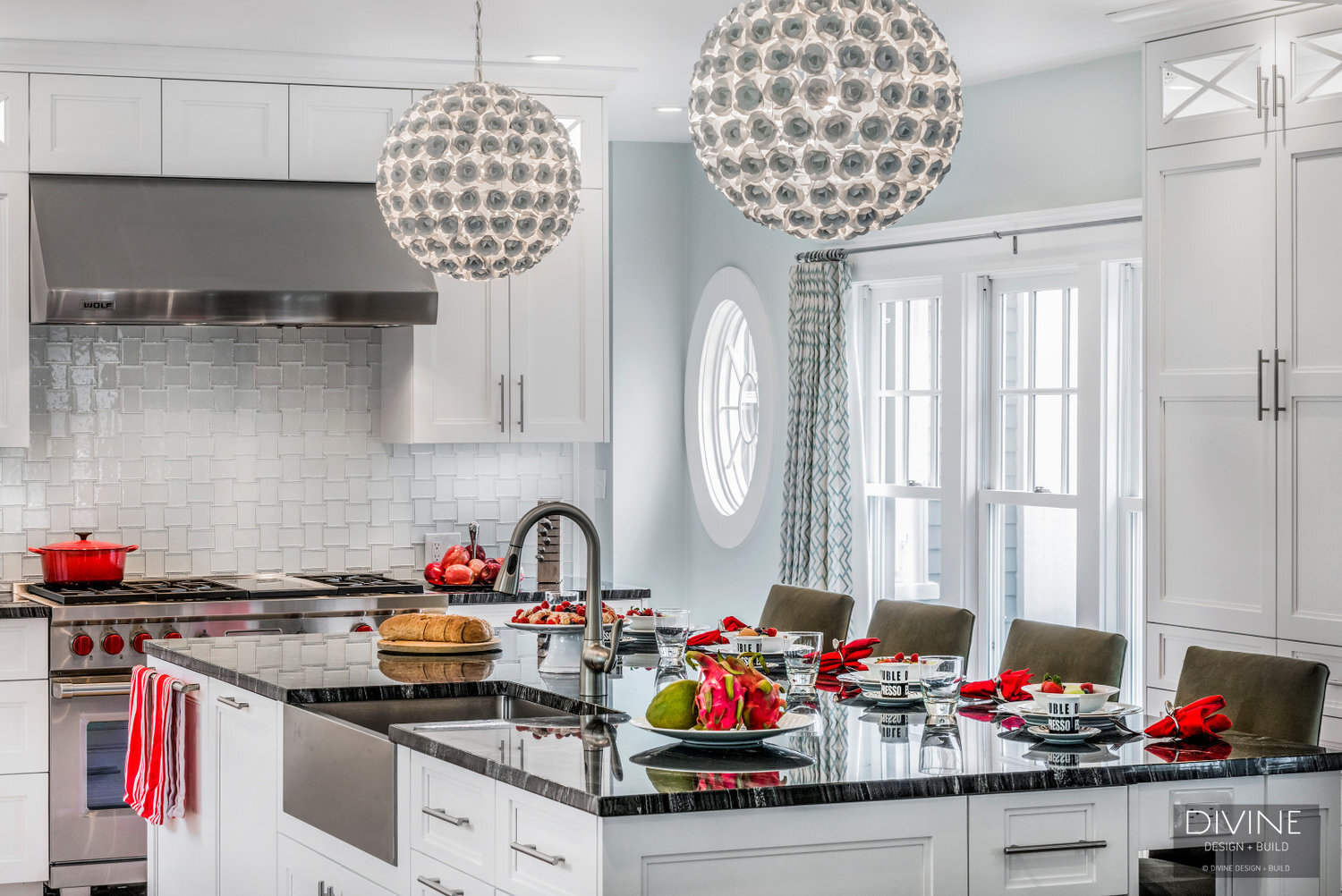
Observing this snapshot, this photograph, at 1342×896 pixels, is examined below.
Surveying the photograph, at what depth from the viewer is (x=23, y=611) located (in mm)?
4758

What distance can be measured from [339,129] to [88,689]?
2.10 m

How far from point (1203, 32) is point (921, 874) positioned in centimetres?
310

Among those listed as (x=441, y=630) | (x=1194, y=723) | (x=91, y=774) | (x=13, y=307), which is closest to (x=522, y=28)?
(x=13, y=307)

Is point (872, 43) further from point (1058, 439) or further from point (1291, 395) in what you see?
point (1058, 439)

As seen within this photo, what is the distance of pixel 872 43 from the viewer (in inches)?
91.8

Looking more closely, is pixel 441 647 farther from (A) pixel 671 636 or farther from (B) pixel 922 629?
(B) pixel 922 629

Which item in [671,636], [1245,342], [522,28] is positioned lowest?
[671,636]

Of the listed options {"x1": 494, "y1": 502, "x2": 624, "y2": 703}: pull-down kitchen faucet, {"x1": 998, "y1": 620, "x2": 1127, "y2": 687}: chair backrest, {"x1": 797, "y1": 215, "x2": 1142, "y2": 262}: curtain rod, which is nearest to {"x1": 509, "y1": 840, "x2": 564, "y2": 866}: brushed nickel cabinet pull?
{"x1": 494, "y1": 502, "x2": 624, "y2": 703}: pull-down kitchen faucet

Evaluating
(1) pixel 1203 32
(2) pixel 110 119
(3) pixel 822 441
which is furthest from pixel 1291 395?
(2) pixel 110 119

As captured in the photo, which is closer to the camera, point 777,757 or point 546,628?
point 777,757

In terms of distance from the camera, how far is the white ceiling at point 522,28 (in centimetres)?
464

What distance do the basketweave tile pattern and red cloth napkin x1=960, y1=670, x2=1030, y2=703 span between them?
324 centimetres

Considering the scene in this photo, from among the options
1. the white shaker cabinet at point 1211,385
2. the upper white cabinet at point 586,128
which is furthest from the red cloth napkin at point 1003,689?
the upper white cabinet at point 586,128

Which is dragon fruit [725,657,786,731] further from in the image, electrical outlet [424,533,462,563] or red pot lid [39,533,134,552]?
electrical outlet [424,533,462,563]
